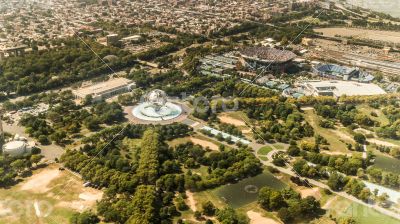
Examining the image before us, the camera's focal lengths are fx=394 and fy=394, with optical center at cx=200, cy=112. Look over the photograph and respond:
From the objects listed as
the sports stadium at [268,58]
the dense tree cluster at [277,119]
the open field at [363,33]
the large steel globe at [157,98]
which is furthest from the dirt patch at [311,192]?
the open field at [363,33]

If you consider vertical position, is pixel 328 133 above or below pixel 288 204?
below

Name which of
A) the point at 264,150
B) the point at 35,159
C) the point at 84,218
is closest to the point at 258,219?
the point at 264,150

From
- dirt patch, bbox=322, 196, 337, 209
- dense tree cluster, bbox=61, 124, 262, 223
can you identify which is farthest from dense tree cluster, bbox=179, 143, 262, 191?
dirt patch, bbox=322, 196, 337, 209

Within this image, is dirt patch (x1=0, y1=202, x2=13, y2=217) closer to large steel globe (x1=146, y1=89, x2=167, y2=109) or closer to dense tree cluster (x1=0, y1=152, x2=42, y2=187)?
dense tree cluster (x1=0, y1=152, x2=42, y2=187)

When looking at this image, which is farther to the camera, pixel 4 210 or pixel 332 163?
pixel 332 163

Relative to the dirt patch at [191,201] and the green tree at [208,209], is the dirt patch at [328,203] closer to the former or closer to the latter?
the green tree at [208,209]

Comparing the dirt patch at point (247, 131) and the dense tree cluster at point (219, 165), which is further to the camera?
the dirt patch at point (247, 131)

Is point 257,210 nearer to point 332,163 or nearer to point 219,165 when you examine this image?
point 219,165
